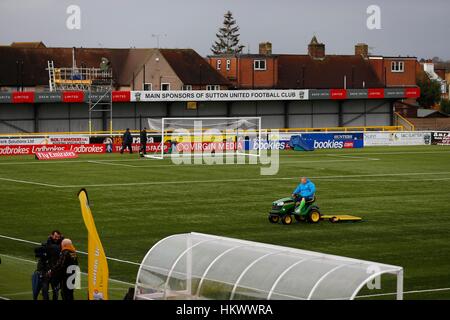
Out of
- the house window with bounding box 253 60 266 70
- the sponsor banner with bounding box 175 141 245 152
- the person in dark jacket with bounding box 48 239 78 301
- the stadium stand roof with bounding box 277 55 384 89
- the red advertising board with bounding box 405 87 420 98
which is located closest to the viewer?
the person in dark jacket with bounding box 48 239 78 301

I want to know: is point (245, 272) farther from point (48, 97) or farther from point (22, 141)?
point (48, 97)

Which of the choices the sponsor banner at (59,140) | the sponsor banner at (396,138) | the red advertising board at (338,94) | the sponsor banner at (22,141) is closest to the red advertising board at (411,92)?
the red advertising board at (338,94)

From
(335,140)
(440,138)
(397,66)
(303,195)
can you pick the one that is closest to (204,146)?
(335,140)

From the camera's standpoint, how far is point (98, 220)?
3412 centimetres

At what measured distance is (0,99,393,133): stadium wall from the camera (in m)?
79.2

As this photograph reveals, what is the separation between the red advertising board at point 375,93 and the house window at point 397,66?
2435 centimetres

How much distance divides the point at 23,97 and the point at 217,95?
16.4 m

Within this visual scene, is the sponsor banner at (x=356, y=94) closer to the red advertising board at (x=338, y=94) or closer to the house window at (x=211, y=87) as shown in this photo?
the red advertising board at (x=338, y=94)

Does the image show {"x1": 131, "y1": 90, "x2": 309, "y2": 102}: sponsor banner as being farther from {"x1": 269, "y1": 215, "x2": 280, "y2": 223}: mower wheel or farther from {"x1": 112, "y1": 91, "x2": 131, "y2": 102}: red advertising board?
{"x1": 269, "y1": 215, "x2": 280, "y2": 223}: mower wheel

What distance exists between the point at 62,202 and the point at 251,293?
2269 centimetres

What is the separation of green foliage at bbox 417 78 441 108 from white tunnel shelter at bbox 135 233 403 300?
413ft

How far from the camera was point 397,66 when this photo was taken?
117m

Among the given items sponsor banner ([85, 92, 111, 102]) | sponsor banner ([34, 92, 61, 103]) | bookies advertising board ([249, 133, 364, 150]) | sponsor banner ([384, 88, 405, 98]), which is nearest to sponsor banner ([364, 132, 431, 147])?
bookies advertising board ([249, 133, 364, 150])

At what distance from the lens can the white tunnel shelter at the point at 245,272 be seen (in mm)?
16469
